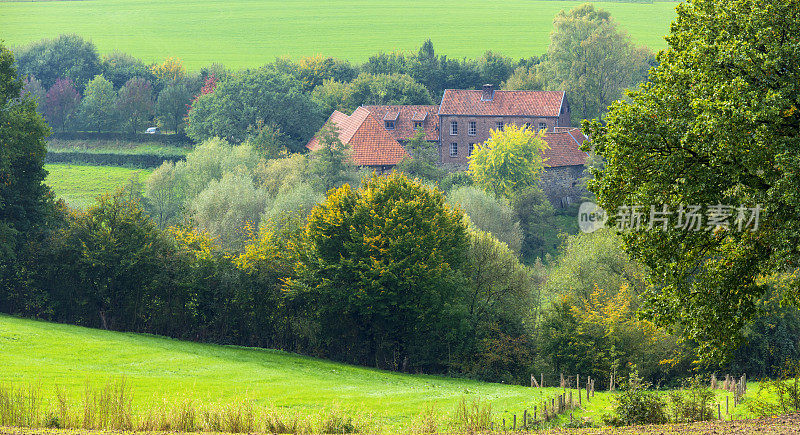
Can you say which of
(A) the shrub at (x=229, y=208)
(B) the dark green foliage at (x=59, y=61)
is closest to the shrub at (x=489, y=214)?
(A) the shrub at (x=229, y=208)

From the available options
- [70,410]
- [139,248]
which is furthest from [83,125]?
[70,410]

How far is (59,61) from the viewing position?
5546 inches

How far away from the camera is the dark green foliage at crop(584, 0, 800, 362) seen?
777 inches

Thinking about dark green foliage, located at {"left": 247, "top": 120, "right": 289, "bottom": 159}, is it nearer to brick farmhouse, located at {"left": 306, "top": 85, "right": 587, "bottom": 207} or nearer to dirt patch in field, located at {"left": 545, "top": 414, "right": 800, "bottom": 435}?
brick farmhouse, located at {"left": 306, "top": 85, "right": 587, "bottom": 207}

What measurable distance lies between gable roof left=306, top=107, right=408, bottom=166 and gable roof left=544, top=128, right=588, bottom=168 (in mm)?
18905

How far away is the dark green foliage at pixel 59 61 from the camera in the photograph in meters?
138

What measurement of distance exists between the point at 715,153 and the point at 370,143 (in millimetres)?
82891

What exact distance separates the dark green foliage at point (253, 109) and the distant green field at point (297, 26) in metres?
43.8

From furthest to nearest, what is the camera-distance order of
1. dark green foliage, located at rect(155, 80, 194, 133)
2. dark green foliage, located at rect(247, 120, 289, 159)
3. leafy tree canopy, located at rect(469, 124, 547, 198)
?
1. dark green foliage, located at rect(155, 80, 194, 133)
2. dark green foliage, located at rect(247, 120, 289, 159)
3. leafy tree canopy, located at rect(469, 124, 547, 198)

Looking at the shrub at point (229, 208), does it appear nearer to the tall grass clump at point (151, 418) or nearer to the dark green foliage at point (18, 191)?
the dark green foliage at point (18, 191)

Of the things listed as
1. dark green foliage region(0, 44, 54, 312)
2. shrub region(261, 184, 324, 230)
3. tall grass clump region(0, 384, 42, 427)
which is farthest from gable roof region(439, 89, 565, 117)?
tall grass clump region(0, 384, 42, 427)

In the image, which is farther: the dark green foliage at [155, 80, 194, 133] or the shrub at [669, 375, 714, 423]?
the dark green foliage at [155, 80, 194, 133]

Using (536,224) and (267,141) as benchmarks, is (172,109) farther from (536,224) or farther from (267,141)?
(536,224)

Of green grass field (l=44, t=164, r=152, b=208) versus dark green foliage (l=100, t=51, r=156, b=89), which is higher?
dark green foliage (l=100, t=51, r=156, b=89)
